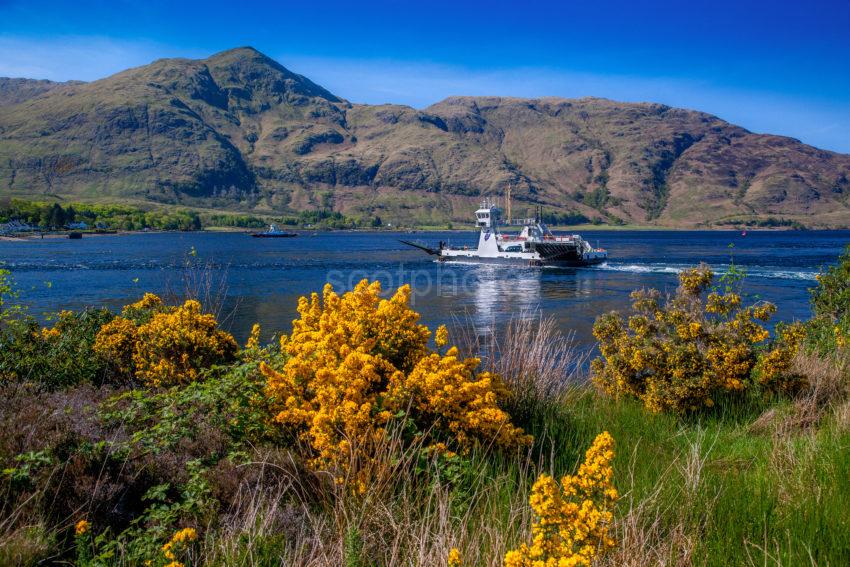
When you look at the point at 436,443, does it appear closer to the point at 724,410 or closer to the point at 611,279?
the point at 724,410

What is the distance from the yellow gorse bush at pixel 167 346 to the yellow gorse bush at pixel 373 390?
7.74 ft

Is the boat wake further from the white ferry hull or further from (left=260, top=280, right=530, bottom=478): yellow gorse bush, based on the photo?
(left=260, top=280, right=530, bottom=478): yellow gorse bush

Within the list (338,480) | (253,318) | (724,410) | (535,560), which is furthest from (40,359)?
(253,318)

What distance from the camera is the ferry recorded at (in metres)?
70.4

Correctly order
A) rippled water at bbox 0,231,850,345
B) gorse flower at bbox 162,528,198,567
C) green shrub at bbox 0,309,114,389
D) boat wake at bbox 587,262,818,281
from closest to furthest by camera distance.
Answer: gorse flower at bbox 162,528,198,567 < green shrub at bbox 0,309,114,389 < rippled water at bbox 0,231,850,345 < boat wake at bbox 587,262,818,281

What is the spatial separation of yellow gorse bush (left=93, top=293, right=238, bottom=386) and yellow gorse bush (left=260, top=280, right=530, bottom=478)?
2.36 m

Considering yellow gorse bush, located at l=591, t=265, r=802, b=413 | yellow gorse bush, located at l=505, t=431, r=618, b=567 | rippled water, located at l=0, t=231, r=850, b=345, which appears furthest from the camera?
rippled water, located at l=0, t=231, r=850, b=345

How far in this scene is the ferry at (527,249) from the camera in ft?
231

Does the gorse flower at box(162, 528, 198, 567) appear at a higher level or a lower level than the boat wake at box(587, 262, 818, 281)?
higher

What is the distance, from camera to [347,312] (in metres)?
5.65

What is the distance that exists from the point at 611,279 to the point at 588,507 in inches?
2239

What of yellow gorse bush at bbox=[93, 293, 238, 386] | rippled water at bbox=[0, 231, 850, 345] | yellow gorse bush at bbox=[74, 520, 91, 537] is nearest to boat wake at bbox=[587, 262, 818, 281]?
rippled water at bbox=[0, 231, 850, 345]

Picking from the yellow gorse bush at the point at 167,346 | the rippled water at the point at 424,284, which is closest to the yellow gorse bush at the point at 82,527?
the yellow gorse bush at the point at 167,346

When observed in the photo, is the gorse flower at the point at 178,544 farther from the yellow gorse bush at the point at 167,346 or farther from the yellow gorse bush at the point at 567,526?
the yellow gorse bush at the point at 167,346
